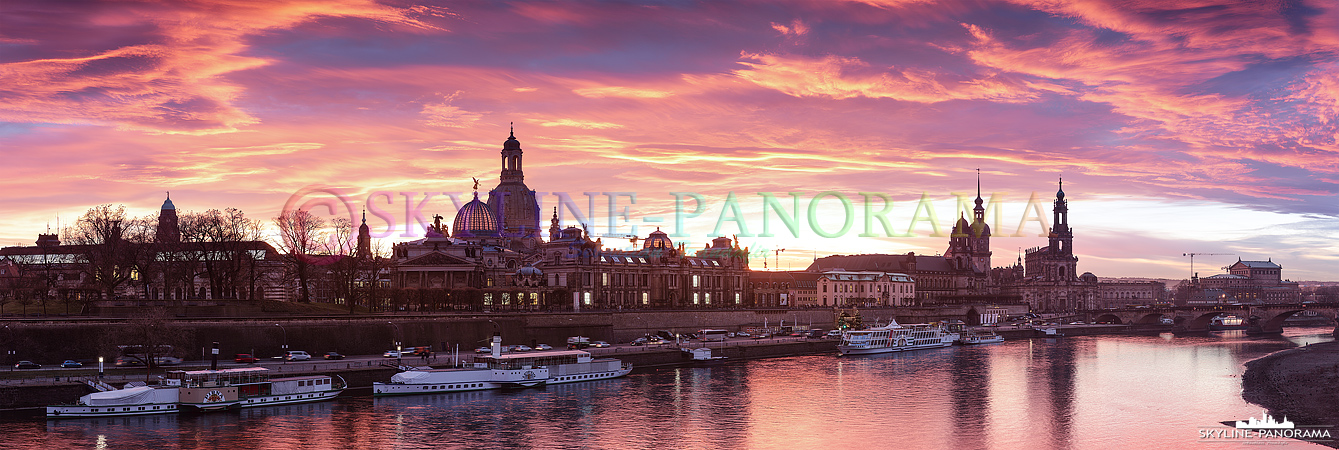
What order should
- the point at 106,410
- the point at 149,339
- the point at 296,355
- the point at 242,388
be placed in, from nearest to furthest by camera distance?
1. the point at 106,410
2. the point at 242,388
3. the point at 149,339
4. the point at 296,355

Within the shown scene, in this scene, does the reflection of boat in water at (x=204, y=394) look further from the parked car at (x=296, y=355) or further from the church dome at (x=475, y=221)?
the church dome at (x=475, y=221)

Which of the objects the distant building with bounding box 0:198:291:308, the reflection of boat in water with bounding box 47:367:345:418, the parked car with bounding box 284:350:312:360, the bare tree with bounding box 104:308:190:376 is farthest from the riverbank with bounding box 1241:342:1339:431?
the distant building with bounding box 0:198:291:308

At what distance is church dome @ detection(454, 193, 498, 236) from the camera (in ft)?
640

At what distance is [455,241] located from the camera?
584 ft

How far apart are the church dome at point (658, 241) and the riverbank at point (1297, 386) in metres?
97.9

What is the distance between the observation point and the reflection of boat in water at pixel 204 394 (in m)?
74.6

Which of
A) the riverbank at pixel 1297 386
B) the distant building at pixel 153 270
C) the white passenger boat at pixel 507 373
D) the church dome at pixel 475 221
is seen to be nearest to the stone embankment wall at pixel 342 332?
the distant building at pixel 153 270

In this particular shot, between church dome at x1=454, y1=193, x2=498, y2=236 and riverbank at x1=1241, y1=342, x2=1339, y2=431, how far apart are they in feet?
404

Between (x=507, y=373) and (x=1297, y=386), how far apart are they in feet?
225

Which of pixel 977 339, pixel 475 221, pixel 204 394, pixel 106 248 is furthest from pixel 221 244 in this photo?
pixel 977 339

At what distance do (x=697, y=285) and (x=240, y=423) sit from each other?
400 ft

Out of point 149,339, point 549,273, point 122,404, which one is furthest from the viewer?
point 549,273

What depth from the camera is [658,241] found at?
195750 millimetres

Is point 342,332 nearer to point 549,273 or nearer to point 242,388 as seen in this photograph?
point 242,388
